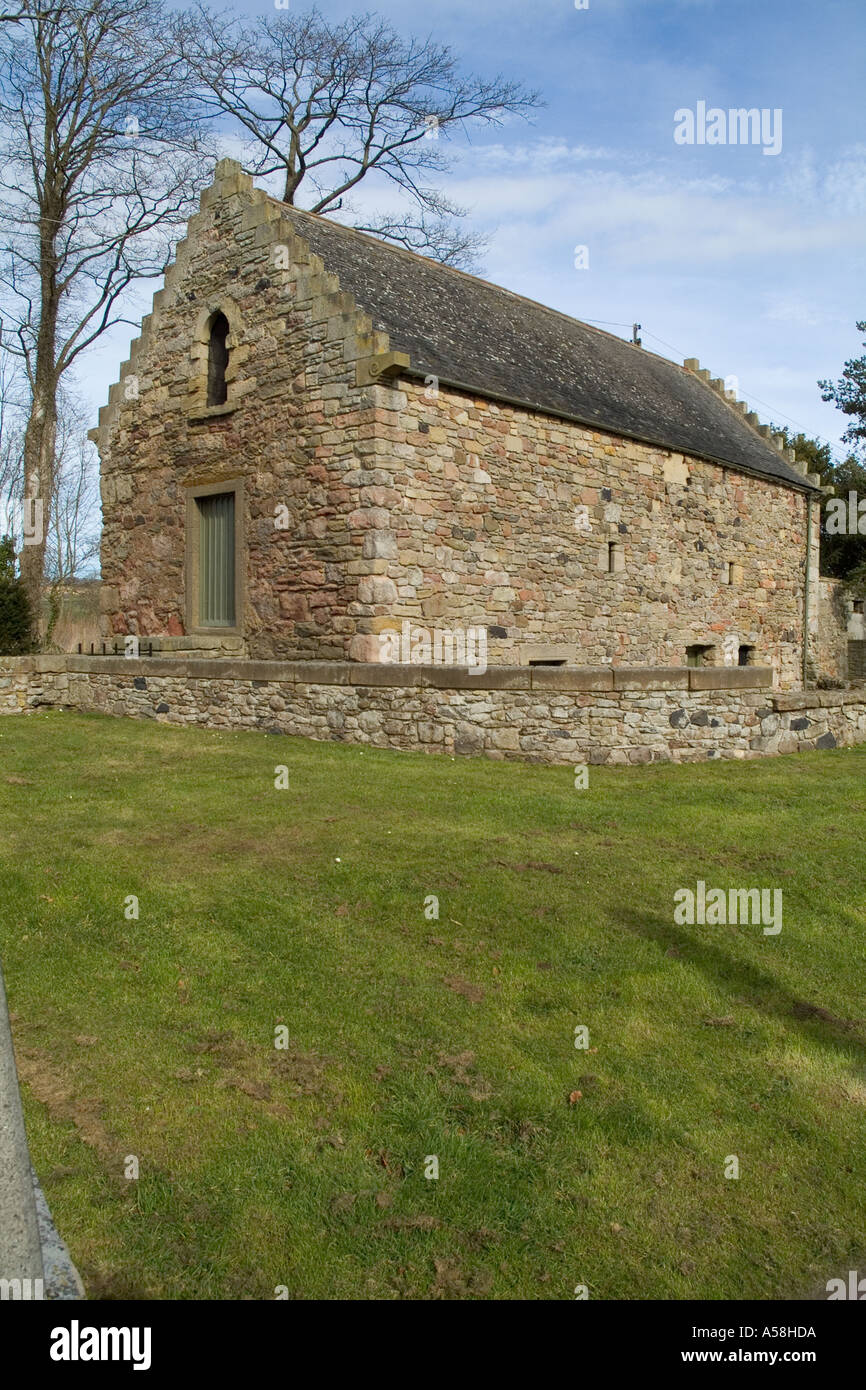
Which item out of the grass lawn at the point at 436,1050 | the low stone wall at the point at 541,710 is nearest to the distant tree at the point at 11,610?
the low stone wall at the point at 541,710

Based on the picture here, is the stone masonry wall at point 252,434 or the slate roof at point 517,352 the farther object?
the slate roof at point 517,352

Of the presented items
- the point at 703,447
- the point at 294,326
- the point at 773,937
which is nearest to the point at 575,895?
the point at 773,937

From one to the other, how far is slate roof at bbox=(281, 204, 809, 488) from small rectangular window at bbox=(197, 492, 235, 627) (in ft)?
12.9

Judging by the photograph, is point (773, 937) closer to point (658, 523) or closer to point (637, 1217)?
point (637, 1217)

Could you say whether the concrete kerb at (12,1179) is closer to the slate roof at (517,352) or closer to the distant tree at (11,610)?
the slate roof at (517,352)

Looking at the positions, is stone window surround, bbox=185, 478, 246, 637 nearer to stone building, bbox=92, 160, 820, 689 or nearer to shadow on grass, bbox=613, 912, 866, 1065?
stone building, bbox=92, 160, 820, 689

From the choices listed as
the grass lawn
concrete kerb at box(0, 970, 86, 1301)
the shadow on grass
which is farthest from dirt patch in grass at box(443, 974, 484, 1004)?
concrete kerb at box(0, 970, 86, 1301)

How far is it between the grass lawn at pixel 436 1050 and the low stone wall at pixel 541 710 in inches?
101

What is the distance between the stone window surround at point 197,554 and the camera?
1512cm

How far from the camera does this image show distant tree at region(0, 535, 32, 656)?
17125 mm

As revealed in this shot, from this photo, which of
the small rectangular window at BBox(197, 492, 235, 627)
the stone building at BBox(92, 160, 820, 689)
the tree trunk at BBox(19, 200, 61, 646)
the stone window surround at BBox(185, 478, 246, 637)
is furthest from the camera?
the tree trunk at BBox(19, 200, 61, 646)

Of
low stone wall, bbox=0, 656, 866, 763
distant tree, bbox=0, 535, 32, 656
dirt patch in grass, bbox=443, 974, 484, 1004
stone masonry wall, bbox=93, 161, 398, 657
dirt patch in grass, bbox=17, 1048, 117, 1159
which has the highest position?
stone masonry wall, bbox=93, 161, 398, 657
